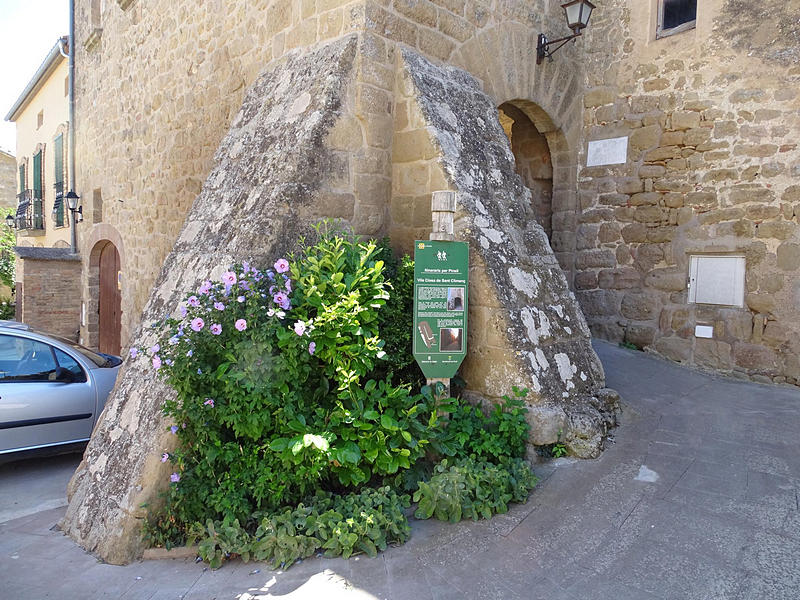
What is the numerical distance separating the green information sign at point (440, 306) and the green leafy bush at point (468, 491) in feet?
1.82

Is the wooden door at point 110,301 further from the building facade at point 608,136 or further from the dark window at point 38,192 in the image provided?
the dark window at point 38,192

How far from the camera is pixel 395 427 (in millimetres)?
2982

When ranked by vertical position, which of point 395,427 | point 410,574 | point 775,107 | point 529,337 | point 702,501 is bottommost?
point 410,574

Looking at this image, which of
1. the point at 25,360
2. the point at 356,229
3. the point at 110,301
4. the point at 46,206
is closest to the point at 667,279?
the point at 356,229

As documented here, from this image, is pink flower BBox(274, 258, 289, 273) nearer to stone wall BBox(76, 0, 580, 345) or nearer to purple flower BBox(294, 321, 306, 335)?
purple flower BBox(294, 321, 306, 335)

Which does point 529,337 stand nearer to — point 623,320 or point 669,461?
point 669,461

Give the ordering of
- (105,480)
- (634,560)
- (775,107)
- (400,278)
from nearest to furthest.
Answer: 1. (634,560)
2. (105,480)
3. (400,278)
4. (775,107)

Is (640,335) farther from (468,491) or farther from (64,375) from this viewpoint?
(64,375)

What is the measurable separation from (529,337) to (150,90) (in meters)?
6.23

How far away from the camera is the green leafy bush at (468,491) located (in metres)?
2.90

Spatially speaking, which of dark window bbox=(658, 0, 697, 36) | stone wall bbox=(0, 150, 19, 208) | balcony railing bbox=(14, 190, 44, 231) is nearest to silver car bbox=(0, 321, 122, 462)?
dark window bbox=(658, 0, 697, 36)

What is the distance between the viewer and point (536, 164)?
6.71m

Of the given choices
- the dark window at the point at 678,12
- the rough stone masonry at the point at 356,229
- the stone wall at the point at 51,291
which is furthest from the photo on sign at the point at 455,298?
the stone wall at the point at 51,291

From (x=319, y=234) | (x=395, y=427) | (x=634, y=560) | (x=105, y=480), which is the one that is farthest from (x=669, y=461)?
(x=105, y=480)
